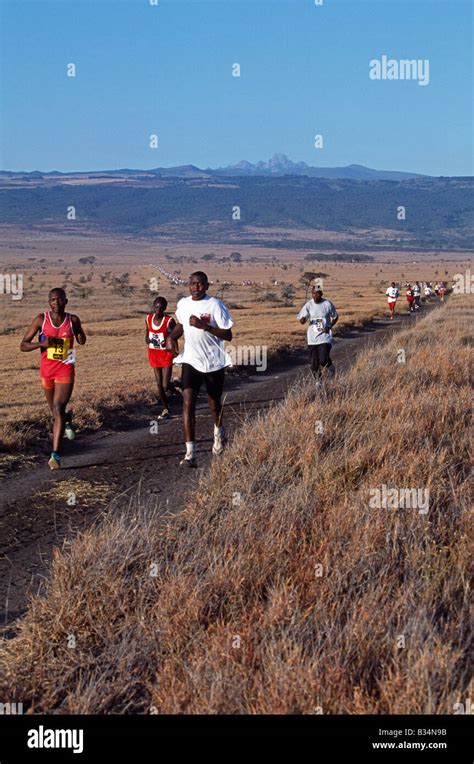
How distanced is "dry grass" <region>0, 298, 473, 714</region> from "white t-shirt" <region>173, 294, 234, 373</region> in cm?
195

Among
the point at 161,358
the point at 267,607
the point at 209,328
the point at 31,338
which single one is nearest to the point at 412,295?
the point at 161,358

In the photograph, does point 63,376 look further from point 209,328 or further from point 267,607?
point 267,607

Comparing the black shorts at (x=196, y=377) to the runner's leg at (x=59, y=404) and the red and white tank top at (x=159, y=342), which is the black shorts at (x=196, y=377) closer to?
the runner's leg at (x=59, y=404)

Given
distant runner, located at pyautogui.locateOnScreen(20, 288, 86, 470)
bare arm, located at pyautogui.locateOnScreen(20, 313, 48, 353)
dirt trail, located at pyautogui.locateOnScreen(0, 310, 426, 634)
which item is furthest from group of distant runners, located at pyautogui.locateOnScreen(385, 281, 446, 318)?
distant runner, located at pyautogui.locateOnScreen(20, 288, 86, 470)

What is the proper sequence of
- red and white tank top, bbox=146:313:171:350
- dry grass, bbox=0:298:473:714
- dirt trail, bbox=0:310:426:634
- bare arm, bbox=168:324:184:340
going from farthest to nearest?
1. red and white tank top, bbox=146:313:171:350
2. bare arm, bbox=168:324:184:340
3. dirt trail, bbox=0:310:426:634
4. dry grass, bbox=0:298:473:714

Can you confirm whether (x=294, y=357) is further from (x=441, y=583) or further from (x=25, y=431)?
(x=441, y=583)

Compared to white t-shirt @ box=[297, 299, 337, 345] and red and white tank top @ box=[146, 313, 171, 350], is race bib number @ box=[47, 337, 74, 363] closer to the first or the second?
red and white tank top @ box=[146, 313, 171, 350]

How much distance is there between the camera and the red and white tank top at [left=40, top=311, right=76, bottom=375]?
9383mm

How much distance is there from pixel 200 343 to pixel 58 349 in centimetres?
137

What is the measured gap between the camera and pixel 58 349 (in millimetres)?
9383

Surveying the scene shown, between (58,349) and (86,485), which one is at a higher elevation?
(58,349)

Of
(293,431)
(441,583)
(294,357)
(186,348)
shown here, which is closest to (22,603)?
(441,583)

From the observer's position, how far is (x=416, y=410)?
9.50 meters

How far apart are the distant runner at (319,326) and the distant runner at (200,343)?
4.30 metres
